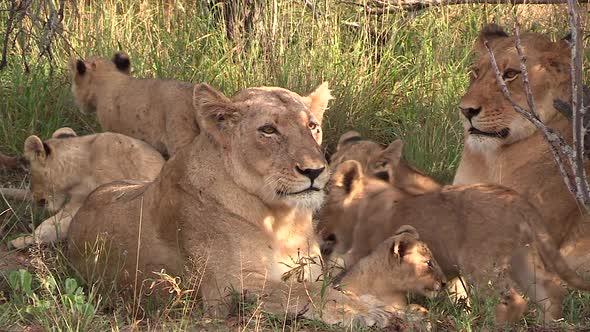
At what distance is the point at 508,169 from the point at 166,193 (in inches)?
70.6

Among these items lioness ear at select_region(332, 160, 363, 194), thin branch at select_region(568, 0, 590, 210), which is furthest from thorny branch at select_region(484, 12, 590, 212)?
lioness ear at select_region(332, 160, 363, 194)

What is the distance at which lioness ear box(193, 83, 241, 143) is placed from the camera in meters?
5.16

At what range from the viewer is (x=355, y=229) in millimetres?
5957

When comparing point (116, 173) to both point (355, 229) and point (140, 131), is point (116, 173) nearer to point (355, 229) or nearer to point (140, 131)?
point (140, 131)

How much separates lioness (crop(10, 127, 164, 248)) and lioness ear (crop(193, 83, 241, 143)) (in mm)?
1986

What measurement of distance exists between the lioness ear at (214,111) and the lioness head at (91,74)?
3246 millimetres

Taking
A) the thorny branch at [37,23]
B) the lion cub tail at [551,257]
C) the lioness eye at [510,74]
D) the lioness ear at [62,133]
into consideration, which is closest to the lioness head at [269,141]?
the lion cub tail at [551,257]

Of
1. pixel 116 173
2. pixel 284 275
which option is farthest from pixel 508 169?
pixel 116 173

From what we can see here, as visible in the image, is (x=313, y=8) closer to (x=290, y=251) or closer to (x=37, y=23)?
(x=37, y=23)

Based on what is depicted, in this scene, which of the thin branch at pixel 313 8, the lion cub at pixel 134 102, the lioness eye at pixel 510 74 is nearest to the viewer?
the lioness eye at pixel 510 74

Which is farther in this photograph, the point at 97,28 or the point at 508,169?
the point at 97,28

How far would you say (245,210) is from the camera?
5.12 meters

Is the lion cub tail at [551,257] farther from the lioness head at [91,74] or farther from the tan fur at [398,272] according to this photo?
the lioness head at [91,74]

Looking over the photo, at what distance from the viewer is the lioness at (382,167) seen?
609cm
